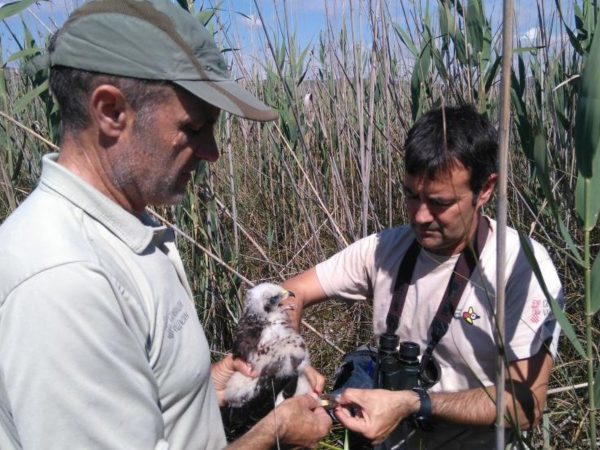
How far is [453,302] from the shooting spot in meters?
1.92

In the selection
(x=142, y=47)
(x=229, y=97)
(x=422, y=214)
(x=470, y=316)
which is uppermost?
(x=142, y=47)

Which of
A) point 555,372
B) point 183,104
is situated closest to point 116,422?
point 183,104

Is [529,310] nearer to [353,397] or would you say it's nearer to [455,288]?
[455,288]

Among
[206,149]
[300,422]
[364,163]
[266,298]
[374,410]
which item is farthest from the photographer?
[364,163]

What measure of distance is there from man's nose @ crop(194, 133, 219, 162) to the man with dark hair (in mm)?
741

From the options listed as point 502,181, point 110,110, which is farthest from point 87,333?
point 502,181

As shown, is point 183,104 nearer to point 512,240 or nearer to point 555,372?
point 512,240

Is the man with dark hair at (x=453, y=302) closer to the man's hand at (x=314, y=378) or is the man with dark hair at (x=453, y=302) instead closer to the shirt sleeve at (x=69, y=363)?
the man's hand at (x=314, y=378)

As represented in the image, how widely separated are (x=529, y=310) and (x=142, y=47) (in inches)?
52.1

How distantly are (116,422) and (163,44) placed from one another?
688 mm

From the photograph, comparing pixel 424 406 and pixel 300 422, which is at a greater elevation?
pixel 300 422

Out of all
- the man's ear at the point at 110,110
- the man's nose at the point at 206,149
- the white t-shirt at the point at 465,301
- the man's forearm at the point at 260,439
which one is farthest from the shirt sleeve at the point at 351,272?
the man's ear at the point at 110,110

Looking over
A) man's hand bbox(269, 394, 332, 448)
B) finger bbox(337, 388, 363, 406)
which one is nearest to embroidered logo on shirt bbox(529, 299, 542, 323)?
finger bbox(337, 388, 363, 406)

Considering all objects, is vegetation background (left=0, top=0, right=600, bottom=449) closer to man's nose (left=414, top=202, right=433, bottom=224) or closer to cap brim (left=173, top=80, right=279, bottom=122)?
man's nose (left=414, top=202, right=433, bottom=224)
